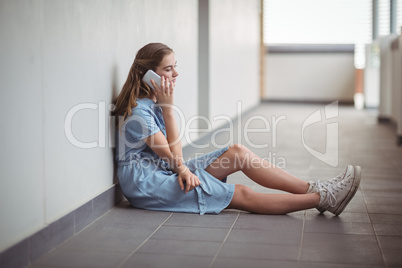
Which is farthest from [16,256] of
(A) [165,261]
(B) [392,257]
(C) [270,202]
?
(B) [392,257]

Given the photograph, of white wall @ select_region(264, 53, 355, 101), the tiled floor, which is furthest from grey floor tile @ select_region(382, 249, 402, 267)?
white wall @ select_region(264, 53, 355, 101)

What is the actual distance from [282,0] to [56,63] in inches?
336

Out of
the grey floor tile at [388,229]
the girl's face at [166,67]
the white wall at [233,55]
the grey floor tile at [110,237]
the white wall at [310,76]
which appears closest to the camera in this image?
the grey floor tile at [110,237]

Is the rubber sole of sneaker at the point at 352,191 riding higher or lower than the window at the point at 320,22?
lower

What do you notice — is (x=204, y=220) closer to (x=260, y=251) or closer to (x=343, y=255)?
(x=260, y=251)

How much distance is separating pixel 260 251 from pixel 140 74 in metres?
1.08

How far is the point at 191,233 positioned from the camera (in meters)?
2.45

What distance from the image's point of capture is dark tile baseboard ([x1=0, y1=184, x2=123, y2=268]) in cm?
195

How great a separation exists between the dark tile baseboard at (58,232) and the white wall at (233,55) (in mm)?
2771

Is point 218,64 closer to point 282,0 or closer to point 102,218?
point 102,218

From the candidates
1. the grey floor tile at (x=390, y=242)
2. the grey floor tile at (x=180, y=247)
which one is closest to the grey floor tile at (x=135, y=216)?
the grey floor tile at (x=180, y=247)

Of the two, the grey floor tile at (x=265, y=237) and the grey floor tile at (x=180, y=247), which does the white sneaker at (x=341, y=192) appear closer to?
the grey floor tile at (x=265, y=237)

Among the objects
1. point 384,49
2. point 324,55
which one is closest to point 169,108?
point 384,49

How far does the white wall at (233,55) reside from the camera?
5617 millimetres
